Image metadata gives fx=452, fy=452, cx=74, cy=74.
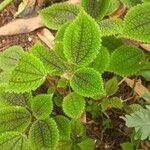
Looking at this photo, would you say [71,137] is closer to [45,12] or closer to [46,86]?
[46,86]

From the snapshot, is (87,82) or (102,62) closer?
(87,82)

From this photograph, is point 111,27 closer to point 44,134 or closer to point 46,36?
point 44,134

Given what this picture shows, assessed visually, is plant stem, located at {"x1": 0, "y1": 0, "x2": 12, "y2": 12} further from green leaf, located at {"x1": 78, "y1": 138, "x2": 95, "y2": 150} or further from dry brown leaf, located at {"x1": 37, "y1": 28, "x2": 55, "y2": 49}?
green leaf, located at {"x1": 78, "y1": 138, "x2": 95, "y2": 150}

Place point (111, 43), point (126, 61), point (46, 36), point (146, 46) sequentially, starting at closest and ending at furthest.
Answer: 1. point (126, 61)
2. point (111, 43)
3. point (146, 46)
4. point (46, 36)

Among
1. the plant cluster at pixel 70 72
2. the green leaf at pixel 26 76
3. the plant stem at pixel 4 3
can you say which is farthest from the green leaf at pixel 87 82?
the plant stem at pixel 4 3

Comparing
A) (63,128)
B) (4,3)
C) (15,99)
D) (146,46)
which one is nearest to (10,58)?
(15,99)

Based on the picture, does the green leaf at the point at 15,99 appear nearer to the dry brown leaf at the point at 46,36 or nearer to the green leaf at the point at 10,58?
the green leaf at the point at 10,58
